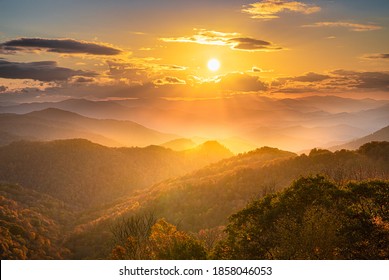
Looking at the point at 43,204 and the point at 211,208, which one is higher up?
the point at 211,208

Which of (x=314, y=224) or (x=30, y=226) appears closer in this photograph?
(x=314, y=224)

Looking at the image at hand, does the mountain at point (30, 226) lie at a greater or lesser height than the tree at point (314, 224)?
lesser

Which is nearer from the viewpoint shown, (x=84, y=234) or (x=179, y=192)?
(x=84, y=234)

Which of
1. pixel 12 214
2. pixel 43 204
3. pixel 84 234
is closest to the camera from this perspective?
pixel 12 214

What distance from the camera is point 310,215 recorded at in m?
33.3

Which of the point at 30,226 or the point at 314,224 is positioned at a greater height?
the point at 314,224

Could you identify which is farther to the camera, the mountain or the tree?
the mountain

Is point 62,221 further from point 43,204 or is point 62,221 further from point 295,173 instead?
point 295,173

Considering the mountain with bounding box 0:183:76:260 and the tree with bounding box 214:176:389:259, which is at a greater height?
the tree with bounding box 214:176:389:259

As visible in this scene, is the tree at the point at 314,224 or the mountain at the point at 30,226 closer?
the tree at the point at 314,224
